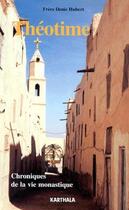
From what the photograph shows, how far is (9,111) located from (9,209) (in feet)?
12.1

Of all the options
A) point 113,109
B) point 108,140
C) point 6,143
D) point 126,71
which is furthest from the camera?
point 6,143

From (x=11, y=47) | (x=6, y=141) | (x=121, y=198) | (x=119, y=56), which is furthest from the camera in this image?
(x=11, y=47)

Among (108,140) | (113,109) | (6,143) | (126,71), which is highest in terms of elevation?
(126,71)

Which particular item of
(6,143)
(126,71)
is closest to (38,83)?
(6,143)

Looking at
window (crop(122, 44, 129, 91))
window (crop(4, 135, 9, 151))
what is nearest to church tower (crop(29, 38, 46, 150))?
window (crop(4, 135, 9, 151))

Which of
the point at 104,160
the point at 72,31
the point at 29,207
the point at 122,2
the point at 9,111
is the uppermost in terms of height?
the point at 122,2

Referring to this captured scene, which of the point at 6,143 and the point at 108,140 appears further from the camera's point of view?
the point at 6,143

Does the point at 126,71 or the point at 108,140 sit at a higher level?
the point at 126,71

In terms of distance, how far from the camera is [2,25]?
1284 centimetres

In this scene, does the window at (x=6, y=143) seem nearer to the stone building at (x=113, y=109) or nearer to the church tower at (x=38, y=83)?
the stone building at (x=113, y=109)

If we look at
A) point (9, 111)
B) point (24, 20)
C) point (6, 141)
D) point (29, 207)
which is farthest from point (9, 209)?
point (24, 20)

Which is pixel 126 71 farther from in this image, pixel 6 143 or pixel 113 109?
pixel 6 143

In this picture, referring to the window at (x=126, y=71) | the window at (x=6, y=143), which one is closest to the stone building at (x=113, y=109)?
the window at (x=126, y=71)

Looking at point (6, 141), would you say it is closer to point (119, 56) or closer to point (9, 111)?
point (9, 111)
